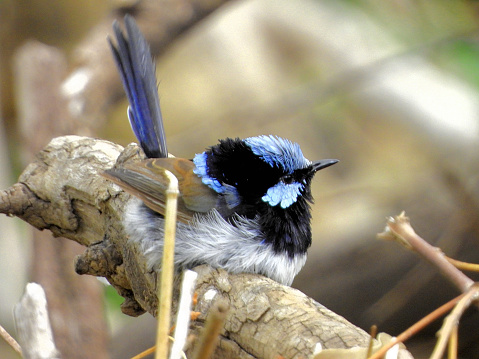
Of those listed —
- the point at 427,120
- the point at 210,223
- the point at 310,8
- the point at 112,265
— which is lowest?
the point at 112,265

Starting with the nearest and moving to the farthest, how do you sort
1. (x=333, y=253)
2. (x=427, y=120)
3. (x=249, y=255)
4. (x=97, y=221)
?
(x=249, y=255) < (x=97, y=221) < (x=333, y=253) < (x=427, y=120)

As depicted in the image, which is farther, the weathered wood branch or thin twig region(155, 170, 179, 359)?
the weathered wood branch

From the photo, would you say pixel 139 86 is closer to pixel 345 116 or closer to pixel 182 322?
pixel 182 322

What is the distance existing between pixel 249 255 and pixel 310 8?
602 cm

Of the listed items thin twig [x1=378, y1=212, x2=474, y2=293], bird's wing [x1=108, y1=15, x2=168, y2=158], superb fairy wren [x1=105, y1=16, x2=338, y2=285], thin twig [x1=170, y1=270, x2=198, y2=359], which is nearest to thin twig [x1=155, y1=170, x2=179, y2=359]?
thin twig [x1=170, y1=270, x2=198, y2=359]

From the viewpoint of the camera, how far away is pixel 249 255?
2295 mm

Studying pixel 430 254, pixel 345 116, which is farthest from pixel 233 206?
pixel 345 116

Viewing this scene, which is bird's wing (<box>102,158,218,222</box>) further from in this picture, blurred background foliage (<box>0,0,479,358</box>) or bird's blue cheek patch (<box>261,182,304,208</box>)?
blurred background foliage (<box>0,0,479,358</box>)

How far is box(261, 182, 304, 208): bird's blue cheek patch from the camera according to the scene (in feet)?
8.21

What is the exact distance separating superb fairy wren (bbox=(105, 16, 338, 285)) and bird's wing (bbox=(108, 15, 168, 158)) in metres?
0.26

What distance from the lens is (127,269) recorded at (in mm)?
2480

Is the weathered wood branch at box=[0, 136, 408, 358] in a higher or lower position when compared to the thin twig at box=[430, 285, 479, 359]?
higher

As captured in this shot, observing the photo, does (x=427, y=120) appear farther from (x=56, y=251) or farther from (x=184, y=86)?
(x=56, y=251)

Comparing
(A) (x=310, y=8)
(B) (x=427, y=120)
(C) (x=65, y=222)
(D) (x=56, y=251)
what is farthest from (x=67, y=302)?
(A) (x=310, y=8)
